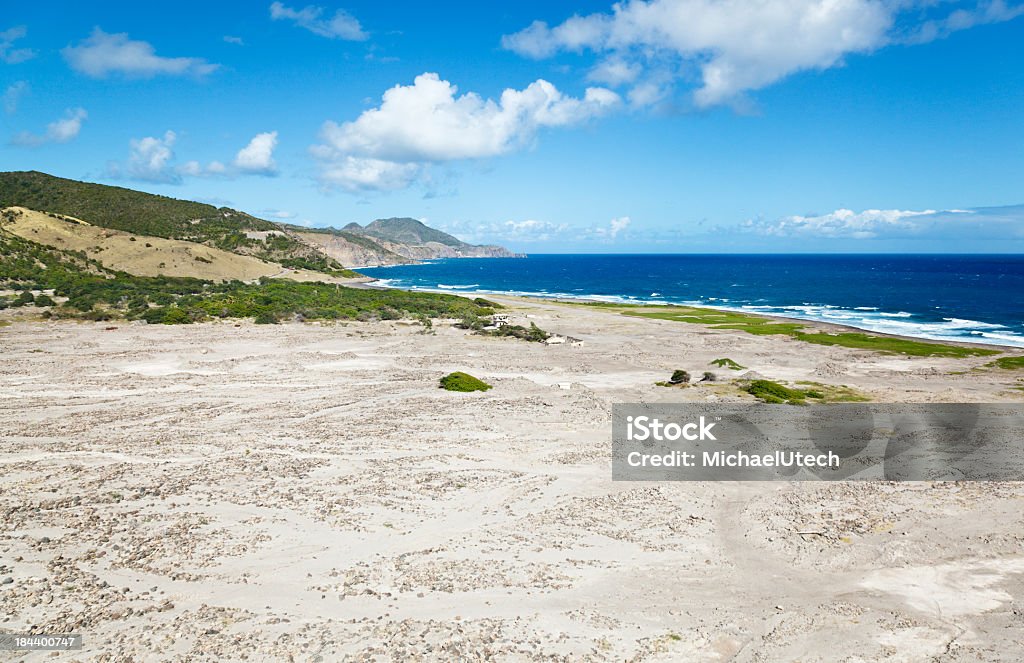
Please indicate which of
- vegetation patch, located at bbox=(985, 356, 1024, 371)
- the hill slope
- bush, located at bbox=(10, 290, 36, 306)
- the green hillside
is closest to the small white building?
vegetation patch, located at bbox=(985, 356, 1024, 371)

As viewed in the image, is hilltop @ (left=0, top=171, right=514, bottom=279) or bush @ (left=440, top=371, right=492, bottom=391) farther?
hilltop @ (left=0, top=171, right=514, bottom=279)

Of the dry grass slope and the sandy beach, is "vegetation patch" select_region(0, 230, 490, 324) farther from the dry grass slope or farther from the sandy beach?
the sandy beach

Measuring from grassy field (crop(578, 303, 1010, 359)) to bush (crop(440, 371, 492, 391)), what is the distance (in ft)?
102

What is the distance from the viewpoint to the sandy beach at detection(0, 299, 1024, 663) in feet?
32.2

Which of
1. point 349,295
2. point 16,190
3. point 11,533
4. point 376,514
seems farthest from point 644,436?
point 16,190

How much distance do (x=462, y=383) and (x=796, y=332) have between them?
3690 centimetres

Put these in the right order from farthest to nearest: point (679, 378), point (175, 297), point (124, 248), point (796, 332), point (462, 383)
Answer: point (124, 248), point (175, 297), point (796, 332), point (679, 378), point (462, 383)

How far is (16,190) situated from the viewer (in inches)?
4540

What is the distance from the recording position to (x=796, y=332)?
5212 cm

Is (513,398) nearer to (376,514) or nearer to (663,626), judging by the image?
(376,514)

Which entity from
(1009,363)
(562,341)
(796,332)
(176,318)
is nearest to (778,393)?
(562,341)

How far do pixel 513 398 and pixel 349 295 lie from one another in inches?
1875

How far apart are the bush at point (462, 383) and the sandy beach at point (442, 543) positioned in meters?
1.31

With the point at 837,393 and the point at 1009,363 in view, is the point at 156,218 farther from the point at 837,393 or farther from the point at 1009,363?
the point at 1009,363
